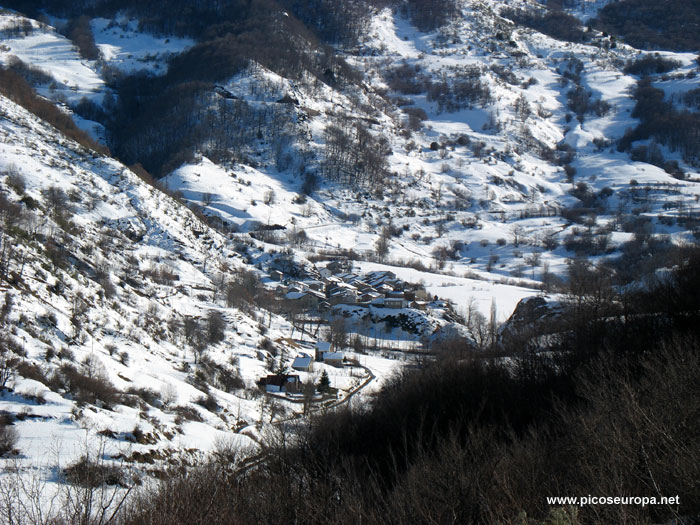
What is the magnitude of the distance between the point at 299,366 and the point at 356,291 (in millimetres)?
37741

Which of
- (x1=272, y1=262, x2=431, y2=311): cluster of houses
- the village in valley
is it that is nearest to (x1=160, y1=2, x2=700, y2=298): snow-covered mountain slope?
(x1=272, y1=262, x2=431, y2=311): cluster of houses

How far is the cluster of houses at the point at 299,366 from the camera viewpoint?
35125mm

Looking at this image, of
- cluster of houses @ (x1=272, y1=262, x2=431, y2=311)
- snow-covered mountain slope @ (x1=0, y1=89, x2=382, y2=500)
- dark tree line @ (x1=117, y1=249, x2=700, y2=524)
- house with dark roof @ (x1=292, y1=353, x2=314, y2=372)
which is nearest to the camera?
dark tree line @ (x1=117, y1=249, x2=700, y2=524)

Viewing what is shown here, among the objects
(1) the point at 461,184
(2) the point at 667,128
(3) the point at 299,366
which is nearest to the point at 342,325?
(3) the point at 299,366

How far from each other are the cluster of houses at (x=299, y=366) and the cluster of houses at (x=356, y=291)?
20445 mm

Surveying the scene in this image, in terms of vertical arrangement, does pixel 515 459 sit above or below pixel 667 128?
above

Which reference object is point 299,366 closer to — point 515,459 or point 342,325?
point 342,325

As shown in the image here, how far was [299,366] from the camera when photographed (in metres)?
40.9

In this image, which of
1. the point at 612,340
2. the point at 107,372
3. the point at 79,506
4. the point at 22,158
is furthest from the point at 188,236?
the point at 79,506

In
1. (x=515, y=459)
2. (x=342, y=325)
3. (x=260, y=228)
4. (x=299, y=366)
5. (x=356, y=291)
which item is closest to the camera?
(x=515, y=459)

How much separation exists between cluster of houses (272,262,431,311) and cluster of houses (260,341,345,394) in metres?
20.4

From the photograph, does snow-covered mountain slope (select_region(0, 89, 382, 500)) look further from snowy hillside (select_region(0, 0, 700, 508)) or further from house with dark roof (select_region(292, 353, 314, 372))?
house with dark roof (select_region(292, 353, 314, 372))

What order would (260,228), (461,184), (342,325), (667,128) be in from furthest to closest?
(667,128), (461,184), (260,228), (342,325)

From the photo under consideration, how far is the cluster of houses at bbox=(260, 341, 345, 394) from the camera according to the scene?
3512 centimetres
